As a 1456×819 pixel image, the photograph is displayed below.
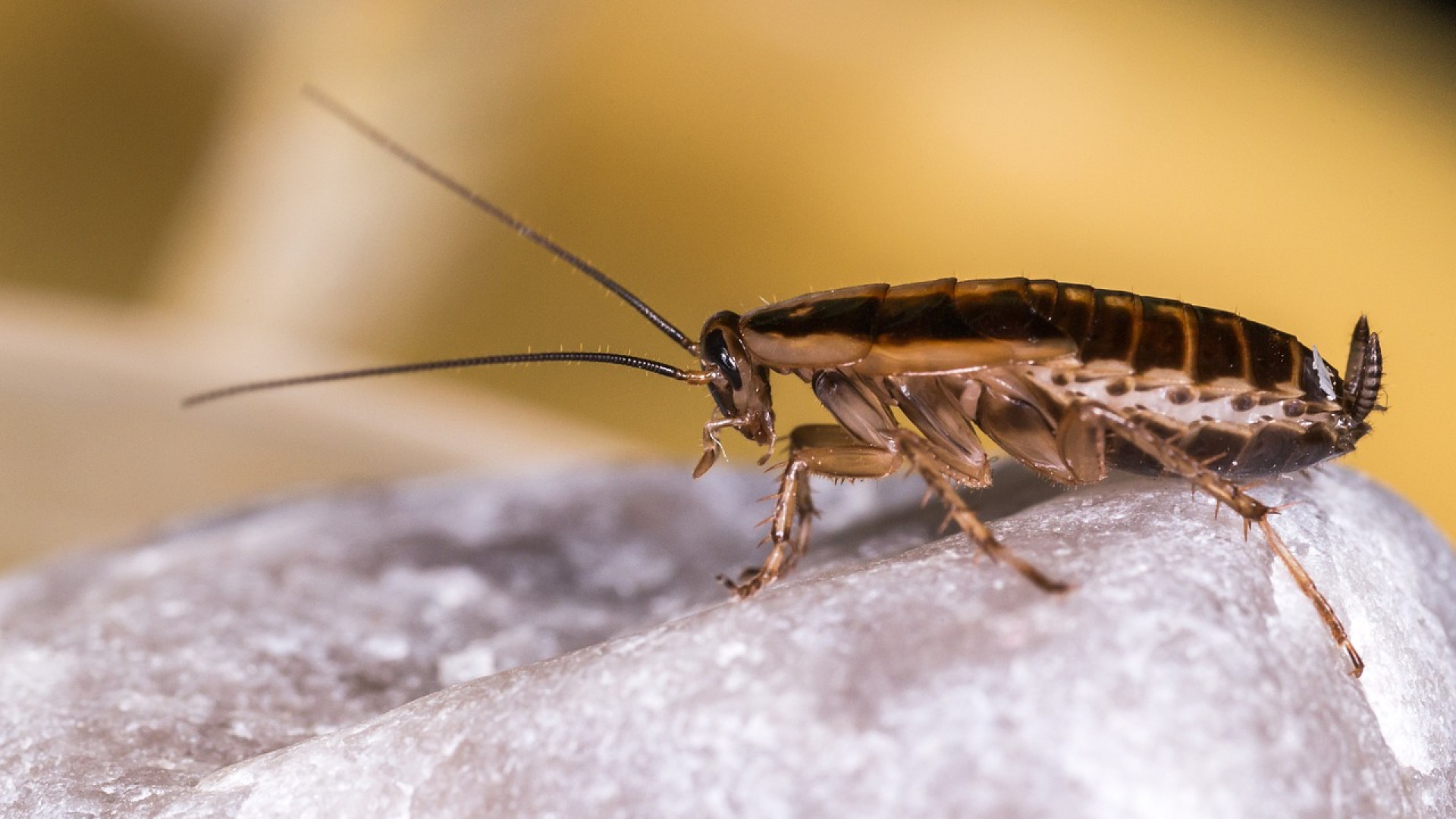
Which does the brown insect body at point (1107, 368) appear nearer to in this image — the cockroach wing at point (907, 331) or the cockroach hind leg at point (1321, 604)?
the cockroach wing at point (907, 331)

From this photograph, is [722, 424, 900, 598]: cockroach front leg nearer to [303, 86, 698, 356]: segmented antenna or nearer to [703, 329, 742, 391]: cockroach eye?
[703, 329, 742, 391]: cockroach eye

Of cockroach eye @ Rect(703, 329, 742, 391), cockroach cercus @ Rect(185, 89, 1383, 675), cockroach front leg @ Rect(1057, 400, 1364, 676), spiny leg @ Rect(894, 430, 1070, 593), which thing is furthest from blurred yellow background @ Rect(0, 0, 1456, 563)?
cockroach front leg @ Rect(1057, 400, 1364, 676)

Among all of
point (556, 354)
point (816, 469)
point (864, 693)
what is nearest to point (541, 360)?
point (556, 354)

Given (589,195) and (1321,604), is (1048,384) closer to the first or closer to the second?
(1321,604)

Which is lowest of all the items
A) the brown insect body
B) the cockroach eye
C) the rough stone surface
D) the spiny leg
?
the rough stone surface

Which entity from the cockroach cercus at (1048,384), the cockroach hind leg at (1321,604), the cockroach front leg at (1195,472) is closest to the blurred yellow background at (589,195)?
the cockroach cercus at (1048,384)

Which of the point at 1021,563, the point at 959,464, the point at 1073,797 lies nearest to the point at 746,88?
the point at 959,464
